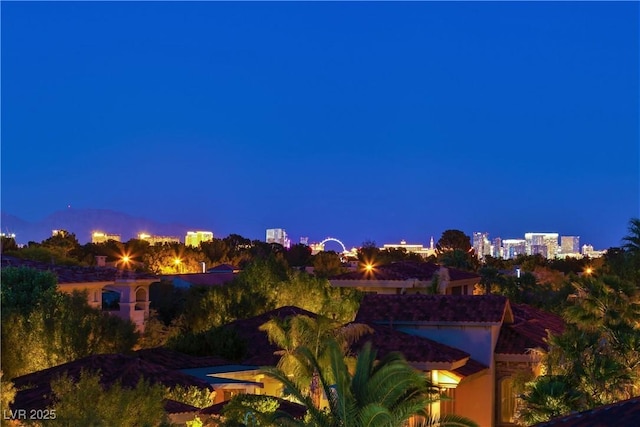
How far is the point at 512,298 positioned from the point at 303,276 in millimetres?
23061

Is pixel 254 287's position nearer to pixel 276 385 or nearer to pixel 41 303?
pixel 41 303

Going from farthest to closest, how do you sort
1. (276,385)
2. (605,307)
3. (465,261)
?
1. (465,261)
2. (276,385)
3. (605,307)

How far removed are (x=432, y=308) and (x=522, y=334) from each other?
295 centimetres

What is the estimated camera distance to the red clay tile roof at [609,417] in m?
12.4

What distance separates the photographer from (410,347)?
28062 mm

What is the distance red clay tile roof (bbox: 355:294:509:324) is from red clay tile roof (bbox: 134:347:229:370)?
19.0ft

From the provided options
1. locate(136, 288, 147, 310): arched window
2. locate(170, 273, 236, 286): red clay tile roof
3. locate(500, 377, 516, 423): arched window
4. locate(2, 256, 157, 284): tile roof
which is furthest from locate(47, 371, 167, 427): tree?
locate(170, 273, 236, 286): red clay tile roof

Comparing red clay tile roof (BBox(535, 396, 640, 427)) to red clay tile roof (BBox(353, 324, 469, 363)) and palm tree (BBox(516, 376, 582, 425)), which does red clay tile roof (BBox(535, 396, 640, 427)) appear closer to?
palm tree (BBox(516, 376, 582, 425))

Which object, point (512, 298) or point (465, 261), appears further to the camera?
point (465, 261)

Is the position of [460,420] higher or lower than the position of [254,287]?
lower

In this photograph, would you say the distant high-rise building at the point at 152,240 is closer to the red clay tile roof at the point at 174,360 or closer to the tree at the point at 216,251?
the tree at the point at 216,251

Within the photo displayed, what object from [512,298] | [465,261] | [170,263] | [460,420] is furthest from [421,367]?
[170,263]

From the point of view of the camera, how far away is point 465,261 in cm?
7212

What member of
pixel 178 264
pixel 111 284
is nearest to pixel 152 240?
pixel 178 264
